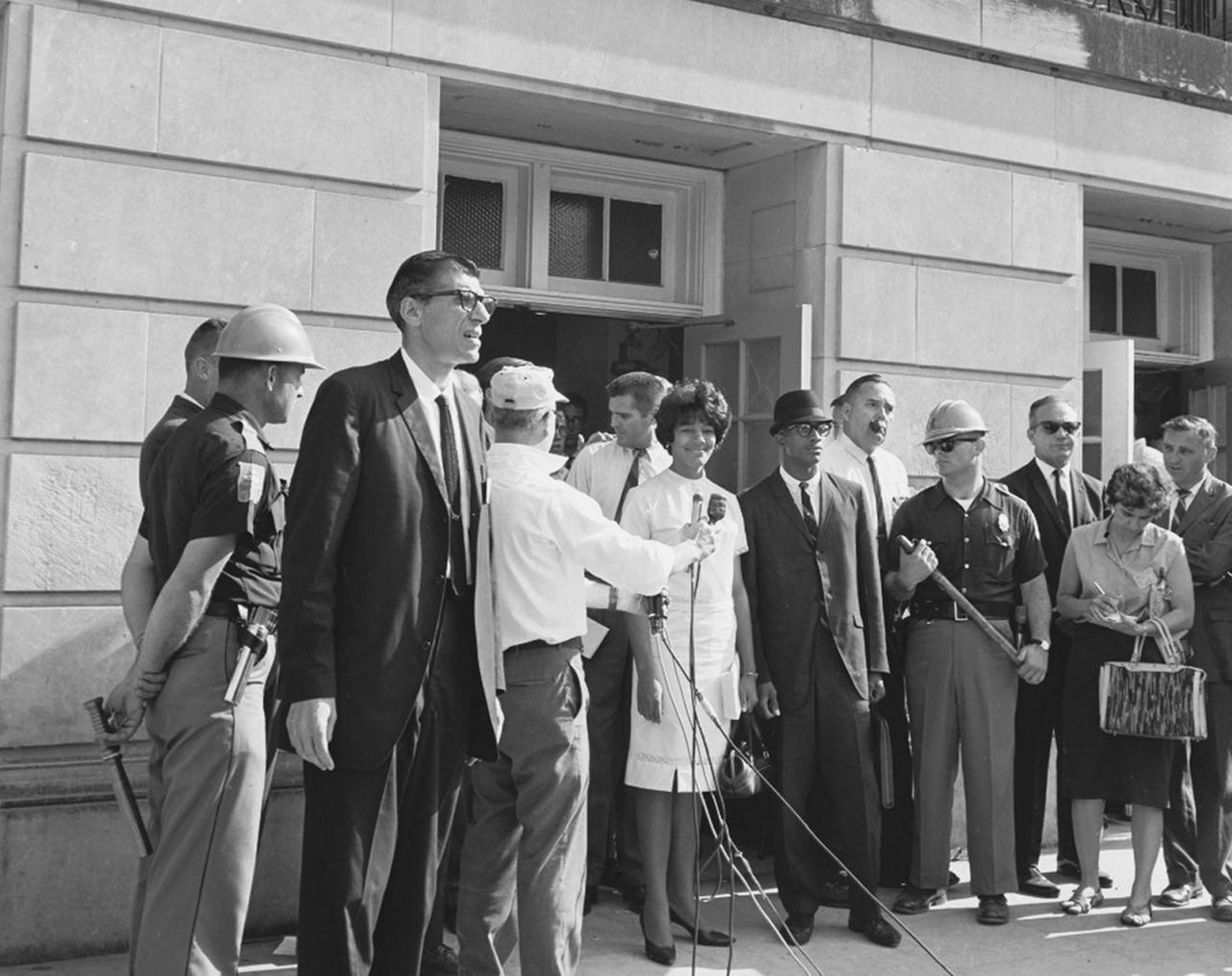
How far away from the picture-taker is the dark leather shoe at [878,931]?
6867mm

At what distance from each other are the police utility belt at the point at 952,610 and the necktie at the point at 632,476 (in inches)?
59.9

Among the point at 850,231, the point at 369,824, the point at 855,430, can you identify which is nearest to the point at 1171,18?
the point at 850,231

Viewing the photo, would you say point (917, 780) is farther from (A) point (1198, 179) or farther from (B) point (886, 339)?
(A) point (1198, 179)

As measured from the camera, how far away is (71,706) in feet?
21.5

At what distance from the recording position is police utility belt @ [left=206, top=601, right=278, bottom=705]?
16.0 feet

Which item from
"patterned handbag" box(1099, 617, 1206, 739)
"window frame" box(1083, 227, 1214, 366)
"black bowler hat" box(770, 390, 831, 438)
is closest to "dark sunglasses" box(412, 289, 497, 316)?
"black bowler hat" box(770, 390, 831, 438)

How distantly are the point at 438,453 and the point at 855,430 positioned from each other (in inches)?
153

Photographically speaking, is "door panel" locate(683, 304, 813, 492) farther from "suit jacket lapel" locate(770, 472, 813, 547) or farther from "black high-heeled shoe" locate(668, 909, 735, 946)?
"black high-heeled shoe" locate(668, 909, 735, 946)

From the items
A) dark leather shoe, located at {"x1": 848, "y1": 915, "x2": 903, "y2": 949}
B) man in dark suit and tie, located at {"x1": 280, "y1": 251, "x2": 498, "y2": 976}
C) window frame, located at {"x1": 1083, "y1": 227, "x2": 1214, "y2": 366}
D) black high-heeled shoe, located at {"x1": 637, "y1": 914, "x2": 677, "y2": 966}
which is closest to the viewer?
man in dark suit and tie, located at {"x1": 280, "y1": 251, "x2": 498, "y2": 976}

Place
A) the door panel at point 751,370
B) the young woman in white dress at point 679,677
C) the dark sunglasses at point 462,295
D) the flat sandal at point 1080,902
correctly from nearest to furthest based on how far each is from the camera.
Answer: the dark sunglasses at point 462,295 → the young woman in white dress at point 679,677 → the flat sandal at point 1080,902 → the door panel at point 751,370

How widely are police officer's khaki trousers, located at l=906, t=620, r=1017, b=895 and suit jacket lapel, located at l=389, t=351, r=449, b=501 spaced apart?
12.0 ft

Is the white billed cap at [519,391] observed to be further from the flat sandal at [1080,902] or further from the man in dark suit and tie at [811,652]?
the flat sandal at [1080,902]

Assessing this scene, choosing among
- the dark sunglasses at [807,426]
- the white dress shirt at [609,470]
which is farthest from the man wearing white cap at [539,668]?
the white dress shirt at [609,470]

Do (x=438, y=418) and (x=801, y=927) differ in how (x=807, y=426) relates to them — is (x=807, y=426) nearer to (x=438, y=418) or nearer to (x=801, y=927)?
(x=801, y=927)
